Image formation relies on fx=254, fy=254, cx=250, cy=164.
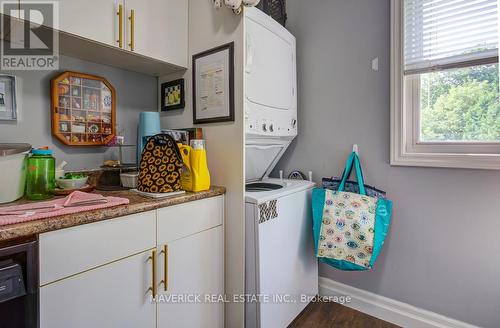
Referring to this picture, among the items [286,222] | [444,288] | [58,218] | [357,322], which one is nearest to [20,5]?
[58,218]

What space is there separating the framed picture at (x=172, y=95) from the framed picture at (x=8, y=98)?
77cm

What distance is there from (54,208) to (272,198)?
3.25 ft

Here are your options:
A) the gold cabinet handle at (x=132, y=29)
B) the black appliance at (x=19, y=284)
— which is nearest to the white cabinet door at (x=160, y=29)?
the gold cabinet handle at (x=132, y=29)

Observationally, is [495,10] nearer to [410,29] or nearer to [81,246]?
[410,29]

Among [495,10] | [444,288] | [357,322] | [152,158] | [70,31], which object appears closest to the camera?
[70,31]

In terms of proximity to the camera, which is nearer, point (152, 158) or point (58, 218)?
point (58, 218)

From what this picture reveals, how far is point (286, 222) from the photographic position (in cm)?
159

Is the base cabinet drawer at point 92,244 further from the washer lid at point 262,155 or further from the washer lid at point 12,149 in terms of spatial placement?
the washer lid at point 262,155

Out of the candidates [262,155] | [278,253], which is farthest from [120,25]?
[278,253]

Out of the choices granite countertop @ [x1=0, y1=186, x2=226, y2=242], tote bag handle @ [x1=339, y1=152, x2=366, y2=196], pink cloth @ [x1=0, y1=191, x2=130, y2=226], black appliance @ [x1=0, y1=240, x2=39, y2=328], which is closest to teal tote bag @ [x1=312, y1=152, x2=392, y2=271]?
tote bag handle @ [x1=339, y1=152, x2=366, y2=196]

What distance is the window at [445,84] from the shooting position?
1412 millimetres

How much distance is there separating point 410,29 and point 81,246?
6.86 feet
